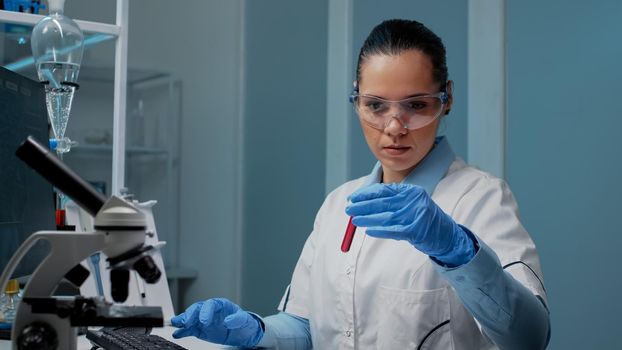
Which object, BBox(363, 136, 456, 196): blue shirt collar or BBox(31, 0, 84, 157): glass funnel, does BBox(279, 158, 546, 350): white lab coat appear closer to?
BBox(363, 136, 456, 196): blue shirt collar

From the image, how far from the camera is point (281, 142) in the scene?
355 cm

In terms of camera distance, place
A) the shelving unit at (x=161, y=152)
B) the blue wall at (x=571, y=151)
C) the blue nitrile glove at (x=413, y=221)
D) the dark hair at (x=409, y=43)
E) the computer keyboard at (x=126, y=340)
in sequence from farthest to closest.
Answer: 1. the shelving unit at (x=161, y=152)
2. the blue wall at (x=571, y=151)
3. the dark hair at (x=409, y=43)
4. the computer keyboard at (x=126, y=340)
5. the blue nitrile glove at (x=413, y=221)

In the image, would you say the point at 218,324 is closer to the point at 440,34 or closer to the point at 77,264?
the point at 77,264

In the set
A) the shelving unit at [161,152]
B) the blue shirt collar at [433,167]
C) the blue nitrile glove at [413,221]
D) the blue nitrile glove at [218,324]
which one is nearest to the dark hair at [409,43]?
the blue shirt collar at [433,167]

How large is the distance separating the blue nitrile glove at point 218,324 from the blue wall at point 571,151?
1.05 metres

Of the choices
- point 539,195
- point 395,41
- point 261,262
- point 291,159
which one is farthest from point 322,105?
point 395,41

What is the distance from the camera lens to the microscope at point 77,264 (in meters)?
0.76

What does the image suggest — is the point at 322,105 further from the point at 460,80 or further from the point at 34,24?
the point at 34,24

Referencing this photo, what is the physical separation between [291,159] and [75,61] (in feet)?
6.28

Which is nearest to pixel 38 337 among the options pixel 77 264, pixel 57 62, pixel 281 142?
pixel 77 264

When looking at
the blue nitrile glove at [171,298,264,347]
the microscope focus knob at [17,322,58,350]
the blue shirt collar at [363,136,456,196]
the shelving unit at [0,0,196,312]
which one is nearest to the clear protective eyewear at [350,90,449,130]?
the blue shirt collar at [363,136,456,196]

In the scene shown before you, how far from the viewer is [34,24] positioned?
1.71 m

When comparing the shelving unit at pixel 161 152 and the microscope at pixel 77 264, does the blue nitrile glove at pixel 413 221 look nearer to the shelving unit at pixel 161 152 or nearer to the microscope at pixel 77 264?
the microscope at pixel 77 264

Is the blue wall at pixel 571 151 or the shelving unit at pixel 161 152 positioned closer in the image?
the blue wall at pixel 571 151
